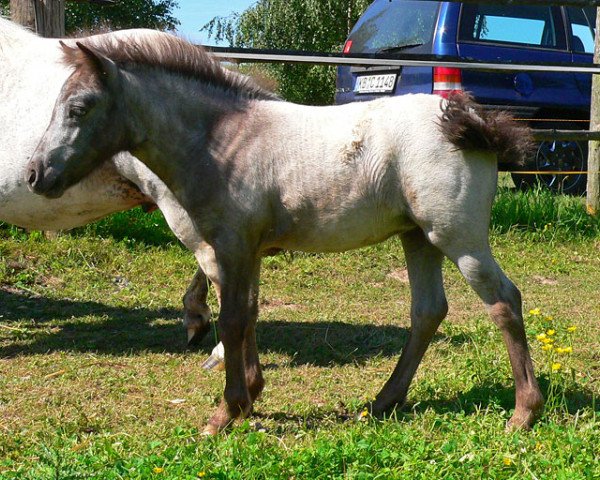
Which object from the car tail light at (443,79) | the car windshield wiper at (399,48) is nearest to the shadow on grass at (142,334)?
the car tail light at (443,79)

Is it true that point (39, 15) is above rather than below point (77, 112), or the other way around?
below

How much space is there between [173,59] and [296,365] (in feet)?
6.90

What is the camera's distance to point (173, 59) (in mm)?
4270

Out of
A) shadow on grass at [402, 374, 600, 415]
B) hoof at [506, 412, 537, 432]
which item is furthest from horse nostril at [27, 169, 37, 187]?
hoof at [506, 412, 537, 432]

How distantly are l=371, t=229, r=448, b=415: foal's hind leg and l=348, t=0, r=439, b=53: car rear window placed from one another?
5226 mm

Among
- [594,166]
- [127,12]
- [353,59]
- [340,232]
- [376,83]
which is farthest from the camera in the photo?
[127,12]

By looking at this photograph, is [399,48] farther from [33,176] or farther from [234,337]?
[33,176]

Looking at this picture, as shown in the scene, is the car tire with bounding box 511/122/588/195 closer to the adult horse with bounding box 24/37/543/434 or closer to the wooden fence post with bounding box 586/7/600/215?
the wooden fence post with bounding box 586/7/600/215

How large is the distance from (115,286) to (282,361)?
2.26 m

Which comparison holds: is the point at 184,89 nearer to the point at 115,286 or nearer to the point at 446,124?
the point at 446,124

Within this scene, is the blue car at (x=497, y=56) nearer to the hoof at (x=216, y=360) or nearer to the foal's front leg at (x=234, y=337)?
the hoof at (x=216, y=360)

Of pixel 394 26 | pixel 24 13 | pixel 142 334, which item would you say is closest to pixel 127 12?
pixel 394 26

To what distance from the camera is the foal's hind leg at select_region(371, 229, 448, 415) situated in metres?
4.50

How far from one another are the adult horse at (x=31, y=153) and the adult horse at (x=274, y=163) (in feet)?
3.37
